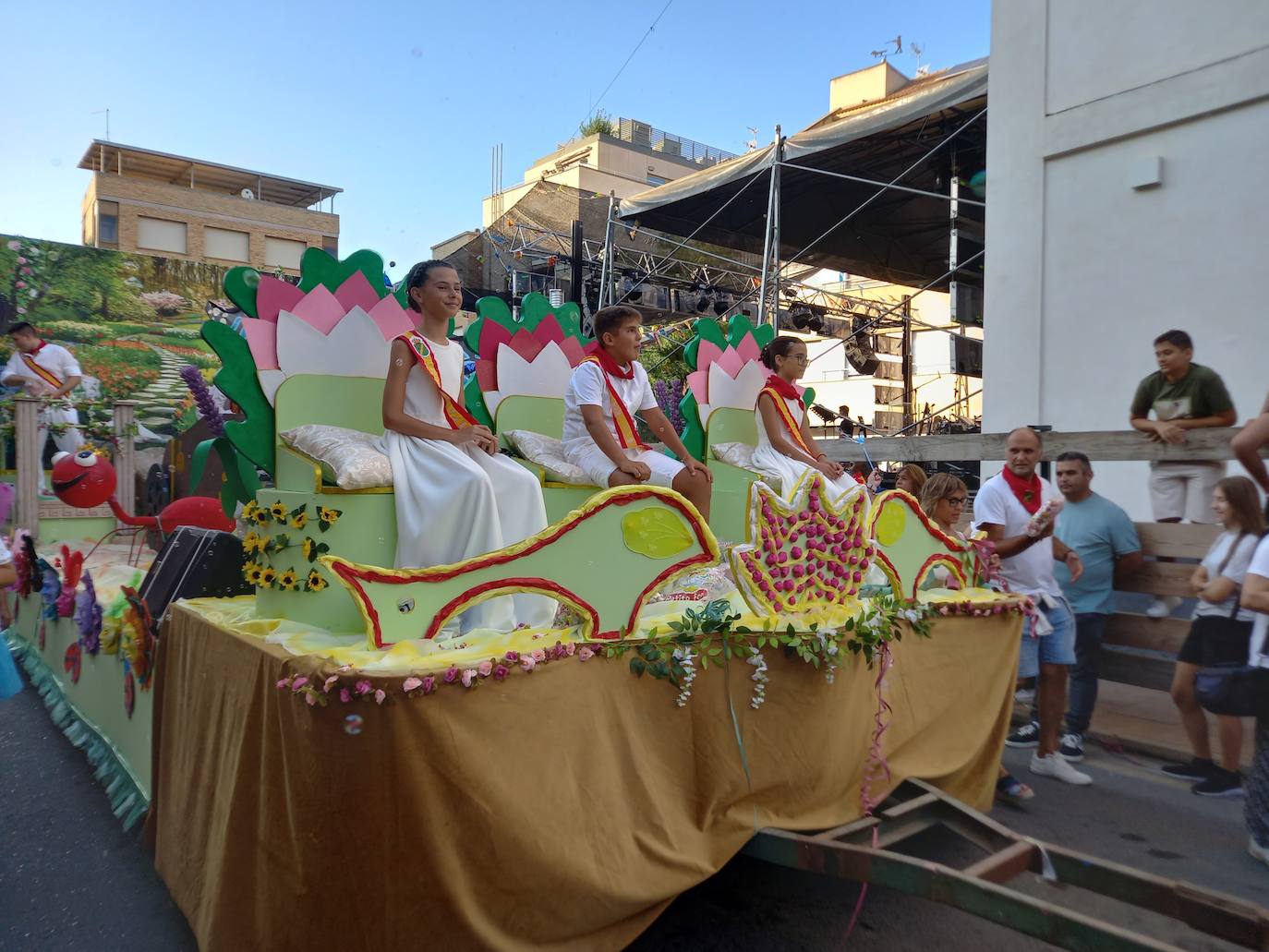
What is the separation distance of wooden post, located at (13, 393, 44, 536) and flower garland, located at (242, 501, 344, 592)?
175 inches

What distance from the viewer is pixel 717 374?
14.4ft

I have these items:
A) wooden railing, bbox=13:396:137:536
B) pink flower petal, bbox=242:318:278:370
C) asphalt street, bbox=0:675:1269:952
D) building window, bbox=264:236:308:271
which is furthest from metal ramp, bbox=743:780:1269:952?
building window, bbox=264:236:308:271

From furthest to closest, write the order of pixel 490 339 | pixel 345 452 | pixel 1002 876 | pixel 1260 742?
pixel 490 339 < pixel 1260 742 < pixel 345 452 < pixel 1002 876

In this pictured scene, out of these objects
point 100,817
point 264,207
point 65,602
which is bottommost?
point 100,817

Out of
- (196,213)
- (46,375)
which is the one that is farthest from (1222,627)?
(196,213)

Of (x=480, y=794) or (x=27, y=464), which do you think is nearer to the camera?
(x=480, y=794)

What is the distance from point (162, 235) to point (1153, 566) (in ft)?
105

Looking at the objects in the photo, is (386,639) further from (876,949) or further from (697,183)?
(697,183)

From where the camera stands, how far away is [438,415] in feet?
9.57

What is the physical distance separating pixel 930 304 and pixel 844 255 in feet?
35.8

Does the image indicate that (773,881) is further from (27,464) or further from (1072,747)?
(27,464)

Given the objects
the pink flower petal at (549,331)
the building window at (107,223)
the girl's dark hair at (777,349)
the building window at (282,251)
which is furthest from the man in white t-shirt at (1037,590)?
the building window at (107,223)

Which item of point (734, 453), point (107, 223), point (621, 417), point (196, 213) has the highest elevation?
point (196, 213)

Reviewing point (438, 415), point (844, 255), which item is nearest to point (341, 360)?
point (438, 415)
